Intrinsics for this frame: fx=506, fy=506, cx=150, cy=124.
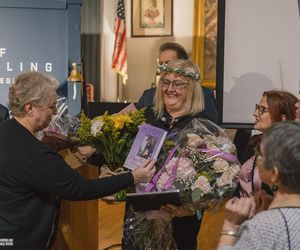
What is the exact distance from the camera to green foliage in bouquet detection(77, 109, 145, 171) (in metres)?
2.13

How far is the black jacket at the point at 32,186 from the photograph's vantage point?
1.92m

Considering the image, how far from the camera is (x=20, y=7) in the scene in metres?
3.08

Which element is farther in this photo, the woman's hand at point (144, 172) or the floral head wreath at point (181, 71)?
the floral head wreath at point (181, 71)

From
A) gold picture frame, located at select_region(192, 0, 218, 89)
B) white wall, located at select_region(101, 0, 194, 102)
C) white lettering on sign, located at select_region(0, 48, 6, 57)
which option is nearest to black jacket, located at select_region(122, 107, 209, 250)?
white lettering on sign, located at select_region(0, 48, 6, 57)

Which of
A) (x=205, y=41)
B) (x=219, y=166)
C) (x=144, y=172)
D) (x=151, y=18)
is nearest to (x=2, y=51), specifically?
(x=144, y=172)

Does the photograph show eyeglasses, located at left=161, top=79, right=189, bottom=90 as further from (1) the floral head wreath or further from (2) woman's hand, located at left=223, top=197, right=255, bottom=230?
(2) woman's hand, located at left=223, top=197, right=255, bottom=230

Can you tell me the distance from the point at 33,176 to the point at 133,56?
17.8 ft

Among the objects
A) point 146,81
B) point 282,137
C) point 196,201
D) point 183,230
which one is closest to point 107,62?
point 146,81

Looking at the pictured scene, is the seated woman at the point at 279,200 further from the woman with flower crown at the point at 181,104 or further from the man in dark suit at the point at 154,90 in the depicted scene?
the man in dark suit at the point at 154,90

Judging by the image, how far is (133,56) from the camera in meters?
7.20

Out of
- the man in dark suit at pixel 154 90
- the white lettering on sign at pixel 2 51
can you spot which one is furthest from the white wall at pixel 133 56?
the white lettering on sign at pixel 2 51

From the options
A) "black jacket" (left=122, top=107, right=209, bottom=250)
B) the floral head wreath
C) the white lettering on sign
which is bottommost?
"black jacket" (left=122, top=107, right=209, bottom=250)

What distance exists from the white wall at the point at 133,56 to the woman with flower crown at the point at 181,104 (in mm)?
4547

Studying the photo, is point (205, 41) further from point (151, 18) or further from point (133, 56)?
point (133, 56)
